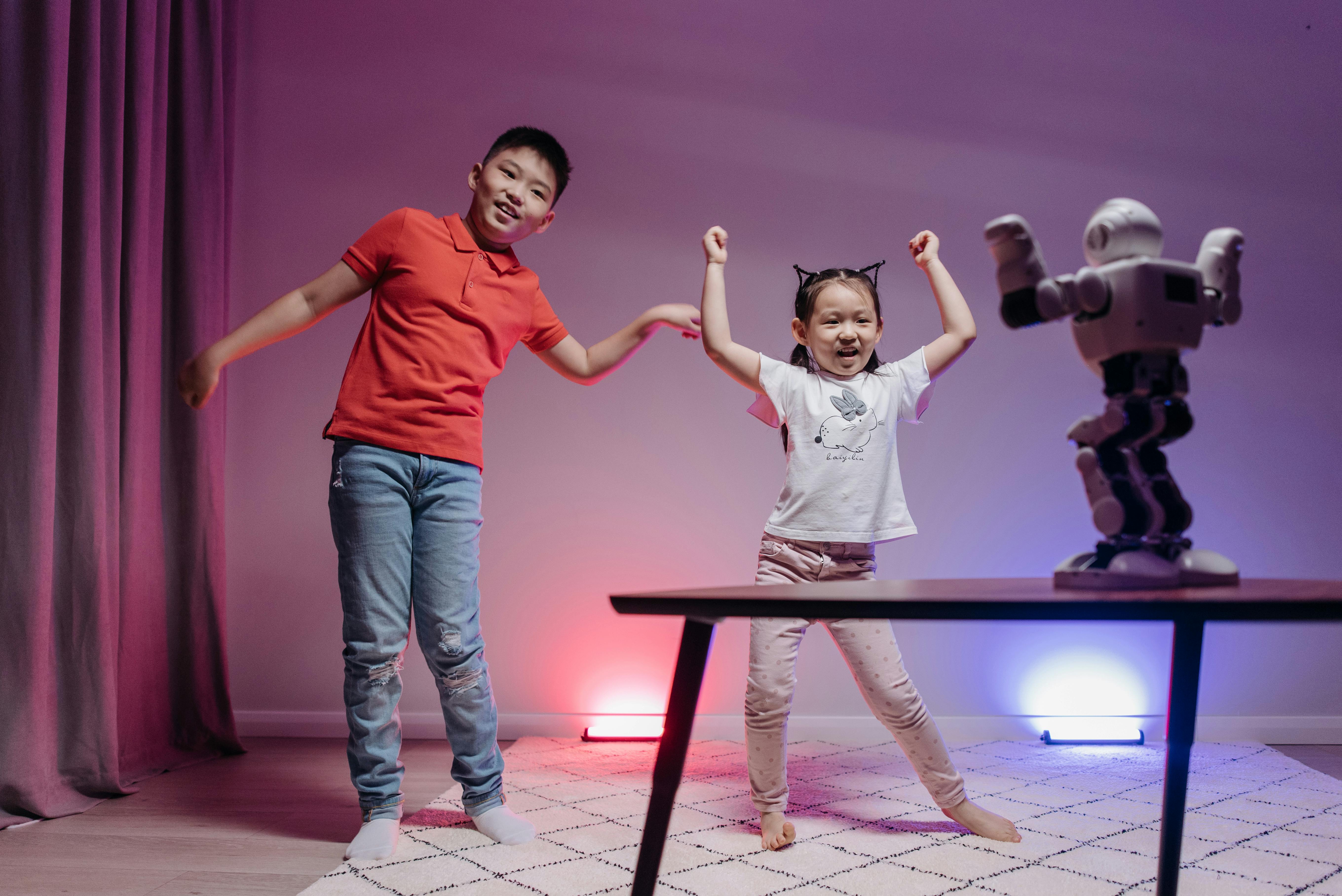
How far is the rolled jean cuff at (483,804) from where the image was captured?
1.43m

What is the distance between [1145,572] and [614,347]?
1100 mm

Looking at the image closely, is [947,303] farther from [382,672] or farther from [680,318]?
[382,672]

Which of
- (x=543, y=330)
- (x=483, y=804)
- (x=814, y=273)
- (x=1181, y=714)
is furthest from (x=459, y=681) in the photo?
(x=814, y=273)

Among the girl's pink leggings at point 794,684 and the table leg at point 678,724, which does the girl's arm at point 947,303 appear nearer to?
the girl's pink leggings at point 794,684

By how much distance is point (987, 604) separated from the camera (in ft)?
1.80

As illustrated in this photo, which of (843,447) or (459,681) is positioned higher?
(843,447)

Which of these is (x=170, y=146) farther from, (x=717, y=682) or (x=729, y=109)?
(x=717, y=682)

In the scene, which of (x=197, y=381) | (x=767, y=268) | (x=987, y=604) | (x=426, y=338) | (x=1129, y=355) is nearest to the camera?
(x=987, y=604)

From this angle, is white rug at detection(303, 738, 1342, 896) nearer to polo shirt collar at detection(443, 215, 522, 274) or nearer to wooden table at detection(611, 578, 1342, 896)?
wooden table at detection(611, 578, 1342, 896)

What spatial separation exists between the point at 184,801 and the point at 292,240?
1.39 m

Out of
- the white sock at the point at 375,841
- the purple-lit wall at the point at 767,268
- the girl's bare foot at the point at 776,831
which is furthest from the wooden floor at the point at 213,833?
the girl's bare foot at the point at 776,831

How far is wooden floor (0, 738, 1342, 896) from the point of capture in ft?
3.95

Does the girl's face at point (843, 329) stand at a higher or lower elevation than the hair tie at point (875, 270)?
lower

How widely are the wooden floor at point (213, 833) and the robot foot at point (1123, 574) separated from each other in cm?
106
